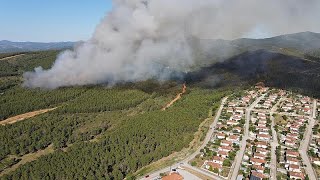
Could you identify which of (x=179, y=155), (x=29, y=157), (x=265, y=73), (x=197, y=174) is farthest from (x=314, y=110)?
(x=29, y=157)

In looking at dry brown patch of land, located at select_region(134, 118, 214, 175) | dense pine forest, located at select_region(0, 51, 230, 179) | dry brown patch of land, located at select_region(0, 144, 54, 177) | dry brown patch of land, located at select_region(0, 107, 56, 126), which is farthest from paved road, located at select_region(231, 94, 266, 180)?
dry brown patch of land, located at select_region(0, 107, 56, 126)

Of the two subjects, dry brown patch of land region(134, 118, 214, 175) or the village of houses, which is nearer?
the village of houses

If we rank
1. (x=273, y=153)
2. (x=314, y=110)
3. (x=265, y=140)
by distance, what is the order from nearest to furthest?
(x=273, y=153)
(x=265, y=140)
(x=314, y=110)

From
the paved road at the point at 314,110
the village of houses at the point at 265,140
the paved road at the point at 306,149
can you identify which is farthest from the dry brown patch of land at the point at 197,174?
the paved road at the point at 314,110

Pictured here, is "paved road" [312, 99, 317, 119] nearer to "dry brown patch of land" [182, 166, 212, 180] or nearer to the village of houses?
the village of houses

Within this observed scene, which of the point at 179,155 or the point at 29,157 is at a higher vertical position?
the point at 179,155

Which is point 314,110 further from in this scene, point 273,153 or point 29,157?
point 29,157
